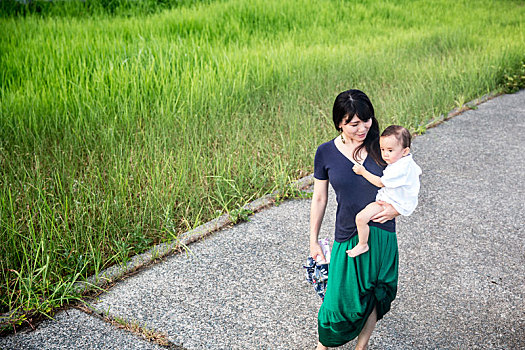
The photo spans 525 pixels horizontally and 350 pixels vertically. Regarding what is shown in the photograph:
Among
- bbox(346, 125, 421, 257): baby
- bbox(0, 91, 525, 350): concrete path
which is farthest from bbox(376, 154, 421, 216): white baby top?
bbox(0, 91, 525, 350): concrete path

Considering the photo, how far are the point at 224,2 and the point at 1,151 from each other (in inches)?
324

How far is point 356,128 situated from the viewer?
228 centimetres

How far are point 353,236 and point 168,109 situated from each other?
12.1 feet

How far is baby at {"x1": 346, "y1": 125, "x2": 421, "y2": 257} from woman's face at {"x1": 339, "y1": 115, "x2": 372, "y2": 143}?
0.13 m

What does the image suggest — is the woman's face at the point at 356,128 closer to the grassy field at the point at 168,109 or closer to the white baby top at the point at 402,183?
the white baby top at the point at 402,183

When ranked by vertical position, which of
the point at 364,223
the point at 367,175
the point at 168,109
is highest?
the point at 367,175

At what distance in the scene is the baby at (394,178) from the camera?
6.89 ft

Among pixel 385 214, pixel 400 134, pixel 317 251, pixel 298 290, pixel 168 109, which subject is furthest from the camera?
pixel 168 109

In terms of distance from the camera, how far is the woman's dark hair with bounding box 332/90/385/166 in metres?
2.24

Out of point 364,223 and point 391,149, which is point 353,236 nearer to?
point 364,223

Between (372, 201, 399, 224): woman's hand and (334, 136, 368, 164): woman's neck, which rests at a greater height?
(334, 136, 368, 164): woman's neck

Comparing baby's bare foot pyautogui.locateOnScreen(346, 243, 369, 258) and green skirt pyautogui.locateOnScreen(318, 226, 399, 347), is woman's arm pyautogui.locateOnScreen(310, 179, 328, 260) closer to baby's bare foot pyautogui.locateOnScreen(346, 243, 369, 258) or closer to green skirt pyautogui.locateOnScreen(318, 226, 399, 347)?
green skirt pyautogui.locateOnScreen(318, 226, 399, 347)

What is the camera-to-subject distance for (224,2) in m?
12.1

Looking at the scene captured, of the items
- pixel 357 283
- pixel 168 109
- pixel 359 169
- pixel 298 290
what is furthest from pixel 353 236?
pixel 168 109
